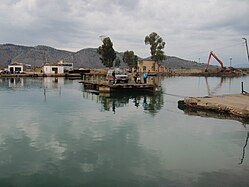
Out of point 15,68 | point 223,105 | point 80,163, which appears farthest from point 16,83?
point 80,163

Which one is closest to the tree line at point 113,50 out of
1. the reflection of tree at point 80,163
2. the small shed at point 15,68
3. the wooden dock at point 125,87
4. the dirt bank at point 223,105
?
the small shed at point 15,68

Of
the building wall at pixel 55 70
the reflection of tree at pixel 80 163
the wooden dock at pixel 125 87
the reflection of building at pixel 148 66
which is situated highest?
the reflection of building at pixel 148 66

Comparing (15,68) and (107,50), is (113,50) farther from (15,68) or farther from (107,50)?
(15,68)

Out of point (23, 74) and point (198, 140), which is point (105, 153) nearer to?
point (198, 140)

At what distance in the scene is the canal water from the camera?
10680 millimetres

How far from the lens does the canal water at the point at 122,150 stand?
10680 millimetres

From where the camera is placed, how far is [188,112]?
993 inches

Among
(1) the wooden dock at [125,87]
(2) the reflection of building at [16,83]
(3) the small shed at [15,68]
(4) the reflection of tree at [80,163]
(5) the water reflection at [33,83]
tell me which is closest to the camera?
(4) the reflection of tree at [80,163]

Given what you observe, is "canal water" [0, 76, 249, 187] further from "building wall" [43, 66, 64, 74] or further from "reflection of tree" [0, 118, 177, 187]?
"building wall" [43, 66, 64, 74]

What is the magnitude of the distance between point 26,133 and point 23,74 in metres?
82.5

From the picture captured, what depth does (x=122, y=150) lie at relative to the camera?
1418cm

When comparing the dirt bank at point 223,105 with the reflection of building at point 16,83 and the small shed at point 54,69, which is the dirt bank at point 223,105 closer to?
the reflection of building at point 16,83

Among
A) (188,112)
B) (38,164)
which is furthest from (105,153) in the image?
(188,112)

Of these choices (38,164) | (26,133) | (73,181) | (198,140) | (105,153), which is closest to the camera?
(73,181)
